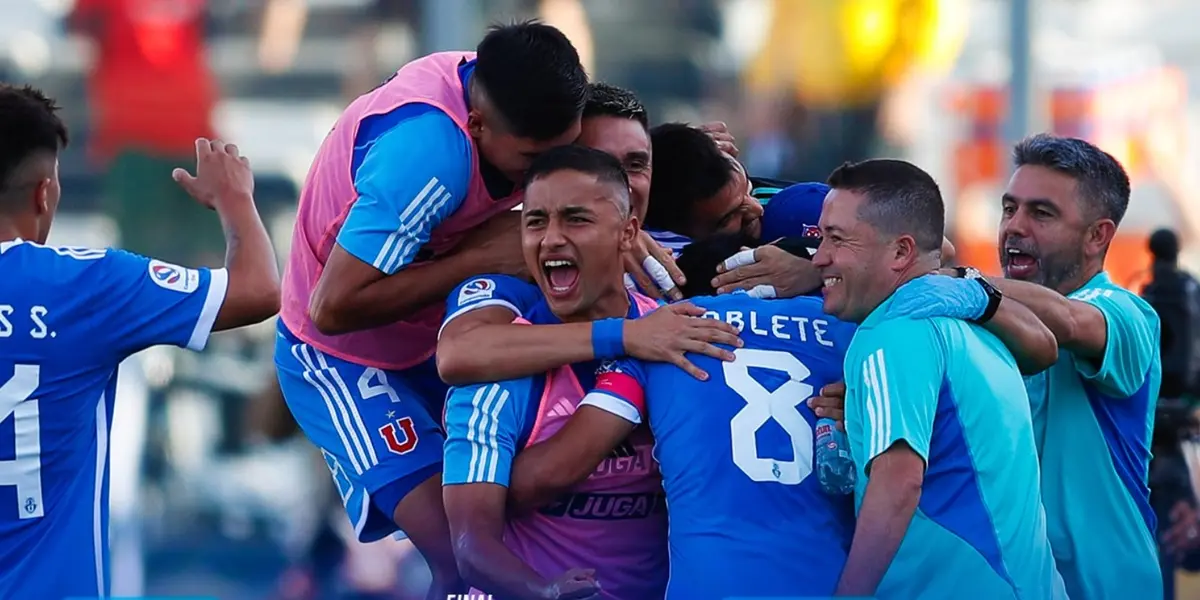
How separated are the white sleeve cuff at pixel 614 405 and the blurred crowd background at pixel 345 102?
4952 mm

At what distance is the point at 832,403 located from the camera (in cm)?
391

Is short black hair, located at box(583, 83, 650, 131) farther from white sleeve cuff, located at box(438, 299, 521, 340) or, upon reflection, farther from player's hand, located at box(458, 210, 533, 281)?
white sleeve cuff, located at box(438, 299, 521, 340)

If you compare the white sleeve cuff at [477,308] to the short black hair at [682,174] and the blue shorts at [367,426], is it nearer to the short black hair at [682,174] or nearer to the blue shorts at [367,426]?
the blue shorts at [367,426]

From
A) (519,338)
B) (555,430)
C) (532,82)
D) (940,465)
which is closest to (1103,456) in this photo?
(940,465)

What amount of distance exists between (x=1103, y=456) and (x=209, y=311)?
7.55ft

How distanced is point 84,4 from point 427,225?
6.97 m

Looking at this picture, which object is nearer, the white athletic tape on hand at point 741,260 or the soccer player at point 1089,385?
the white athletic tape on hand at point 741,260

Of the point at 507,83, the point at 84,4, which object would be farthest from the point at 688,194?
the point at 84,4

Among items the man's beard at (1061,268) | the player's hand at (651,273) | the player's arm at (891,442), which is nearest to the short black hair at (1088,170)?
the man's beard at (1061,268)

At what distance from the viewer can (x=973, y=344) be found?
12.6 feet

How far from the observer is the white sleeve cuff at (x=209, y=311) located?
4082 mm

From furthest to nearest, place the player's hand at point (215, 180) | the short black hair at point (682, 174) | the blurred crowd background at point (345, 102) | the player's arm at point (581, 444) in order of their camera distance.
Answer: the blurred crowd background at point (345, 102)
the short black hair at point (682, 174)
the player's hand at point (215, 180)
the player's arm at point (581, 444)

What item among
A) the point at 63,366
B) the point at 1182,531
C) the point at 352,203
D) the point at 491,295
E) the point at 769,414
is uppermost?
the point at 352,203

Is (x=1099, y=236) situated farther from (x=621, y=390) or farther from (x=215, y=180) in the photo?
(x=215, y=180)
